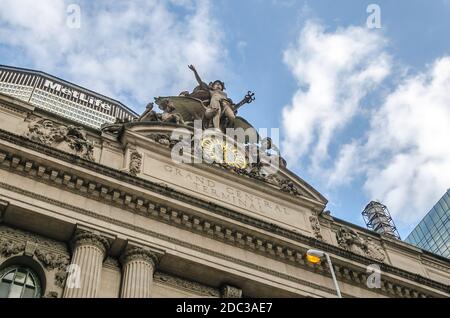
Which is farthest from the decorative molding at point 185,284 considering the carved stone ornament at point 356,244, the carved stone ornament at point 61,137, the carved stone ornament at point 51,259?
the carved stone ornament at point 356,244

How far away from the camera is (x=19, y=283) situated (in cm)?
2031

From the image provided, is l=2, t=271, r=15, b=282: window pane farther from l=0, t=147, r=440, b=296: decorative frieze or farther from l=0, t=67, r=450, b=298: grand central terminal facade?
l=0, t=147, r=440, b=296: decorative frieze

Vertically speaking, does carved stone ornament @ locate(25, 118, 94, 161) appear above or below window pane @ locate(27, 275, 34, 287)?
above

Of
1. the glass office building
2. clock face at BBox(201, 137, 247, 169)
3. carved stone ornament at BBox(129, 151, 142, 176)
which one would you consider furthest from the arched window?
the glass office building

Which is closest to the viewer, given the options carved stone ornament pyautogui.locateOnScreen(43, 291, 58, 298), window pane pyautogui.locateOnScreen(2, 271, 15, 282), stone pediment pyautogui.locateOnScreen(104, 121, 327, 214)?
carved stone ornament pyautogui.locateOnScreen(43, 291, 58, 298)

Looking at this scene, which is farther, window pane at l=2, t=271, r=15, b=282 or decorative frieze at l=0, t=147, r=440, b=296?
decorative frieze at l=0, t=147, r=440, b=296

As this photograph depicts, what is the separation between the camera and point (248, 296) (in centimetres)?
2425

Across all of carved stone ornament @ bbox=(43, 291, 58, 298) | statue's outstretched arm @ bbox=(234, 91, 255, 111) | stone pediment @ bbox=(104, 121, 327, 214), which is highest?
statue's outstretched arm @ bbox=(234, 91, 255, 111)

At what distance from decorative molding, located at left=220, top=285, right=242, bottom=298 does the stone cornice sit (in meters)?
1.94

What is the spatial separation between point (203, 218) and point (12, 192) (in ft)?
24.5

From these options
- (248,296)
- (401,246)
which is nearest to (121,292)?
(248,296)

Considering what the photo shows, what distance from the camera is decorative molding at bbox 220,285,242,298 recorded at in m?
23.4

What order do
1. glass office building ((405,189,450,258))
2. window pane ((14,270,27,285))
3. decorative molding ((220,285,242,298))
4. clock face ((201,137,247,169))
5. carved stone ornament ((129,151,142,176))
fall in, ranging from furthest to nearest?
glass office building ((405,189,450,258)) < clock face ((201,137,247,169)) < carved stone ornament ((129,151,142,176)) < decorative molding ((220,285,242,298)) < window pane ((14,270,27,285))

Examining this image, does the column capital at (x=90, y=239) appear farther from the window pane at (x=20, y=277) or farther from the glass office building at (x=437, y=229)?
the glass office building at (x=437, y=229)
